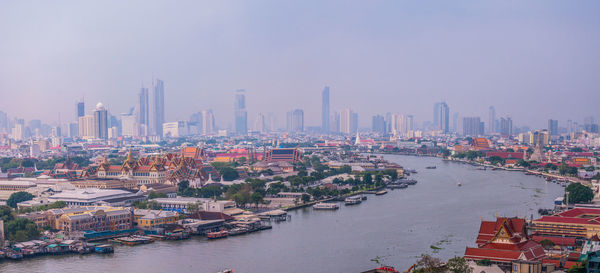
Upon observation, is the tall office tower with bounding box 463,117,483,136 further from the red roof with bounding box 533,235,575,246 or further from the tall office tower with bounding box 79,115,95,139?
the red roof with bounding box 533,235,575,246

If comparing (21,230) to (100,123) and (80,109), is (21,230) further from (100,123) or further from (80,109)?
(80,109)

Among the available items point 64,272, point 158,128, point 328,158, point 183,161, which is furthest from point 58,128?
point 64,272

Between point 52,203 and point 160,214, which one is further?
point 52,203

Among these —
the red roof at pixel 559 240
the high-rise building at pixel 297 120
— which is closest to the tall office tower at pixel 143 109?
the high-rise building at pixel 297 120

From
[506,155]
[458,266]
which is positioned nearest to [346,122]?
[506,155]

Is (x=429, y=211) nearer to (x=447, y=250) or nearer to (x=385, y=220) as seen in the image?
(x=385, y=220)

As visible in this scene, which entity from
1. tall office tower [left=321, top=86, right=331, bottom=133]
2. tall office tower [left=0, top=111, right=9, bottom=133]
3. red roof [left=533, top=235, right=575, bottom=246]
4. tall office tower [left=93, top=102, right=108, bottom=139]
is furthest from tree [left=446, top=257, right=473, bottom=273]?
tall office tower [left=321, top=86, right=331, bottom=133]
